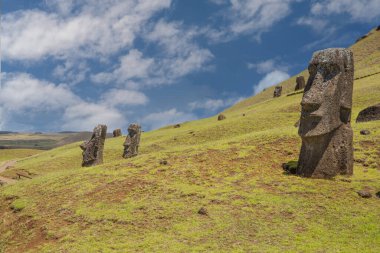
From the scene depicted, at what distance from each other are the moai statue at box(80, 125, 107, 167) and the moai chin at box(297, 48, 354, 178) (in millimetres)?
20936

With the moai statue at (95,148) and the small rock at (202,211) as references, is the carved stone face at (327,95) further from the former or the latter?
the moai statue at (95,148)

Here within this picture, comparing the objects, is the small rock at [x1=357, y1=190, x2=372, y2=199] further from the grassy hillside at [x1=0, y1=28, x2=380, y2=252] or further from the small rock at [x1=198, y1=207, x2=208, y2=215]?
the small rock at [x1=198, y1=207, x2=208, y2=215]

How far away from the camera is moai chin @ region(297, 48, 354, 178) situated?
2173cm

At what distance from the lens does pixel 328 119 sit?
21656 millimetres

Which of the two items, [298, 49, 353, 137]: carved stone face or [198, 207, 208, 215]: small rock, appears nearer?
[198, 207, 208, 215]: small rock

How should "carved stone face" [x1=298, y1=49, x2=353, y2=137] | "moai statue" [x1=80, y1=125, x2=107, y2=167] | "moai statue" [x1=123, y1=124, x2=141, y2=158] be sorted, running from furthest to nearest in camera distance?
"moai statue" [x1=123, y1=124, x2=141, y2=158]
"moai statue" [x1=80, y1=125, x2=107, y2=167]
"carved stone face" [x1=298, y1=49, x2=353, y2=137]

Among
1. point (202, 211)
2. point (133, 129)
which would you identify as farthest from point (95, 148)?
point (202, 211)

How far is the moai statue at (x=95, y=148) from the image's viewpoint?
37875 mm

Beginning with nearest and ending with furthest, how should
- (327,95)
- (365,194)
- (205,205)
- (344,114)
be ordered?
(365,194)
(205,205)
(327,95)
(344,114)

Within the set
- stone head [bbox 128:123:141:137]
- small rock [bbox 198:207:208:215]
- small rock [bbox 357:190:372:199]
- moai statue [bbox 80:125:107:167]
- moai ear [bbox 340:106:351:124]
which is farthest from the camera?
stone head [bbox 128:123:141:137]

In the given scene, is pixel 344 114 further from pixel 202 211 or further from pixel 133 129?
pixel 133 129

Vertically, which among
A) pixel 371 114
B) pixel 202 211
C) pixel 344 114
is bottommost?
pixel 202 211

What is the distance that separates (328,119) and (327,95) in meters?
1.24

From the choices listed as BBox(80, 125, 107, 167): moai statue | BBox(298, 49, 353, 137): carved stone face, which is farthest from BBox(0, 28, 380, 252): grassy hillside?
BBox(80, 125, 107, 167): moai statue
